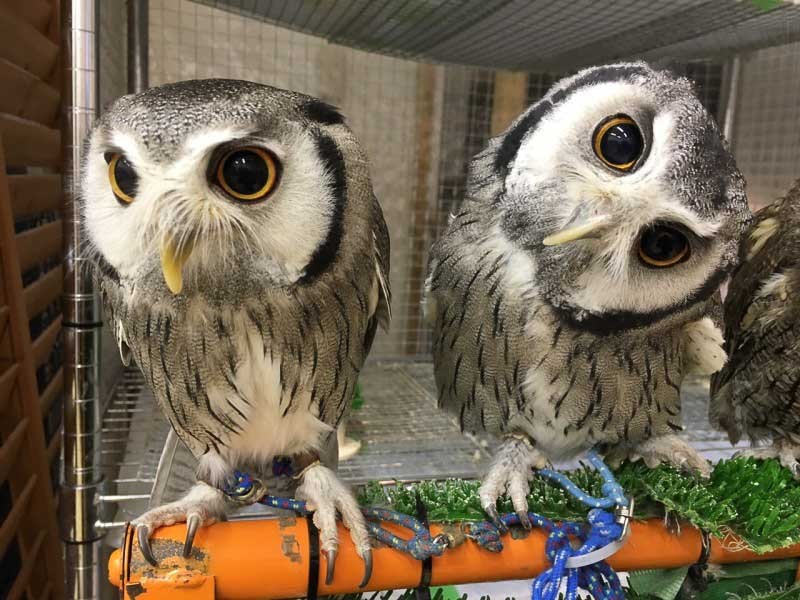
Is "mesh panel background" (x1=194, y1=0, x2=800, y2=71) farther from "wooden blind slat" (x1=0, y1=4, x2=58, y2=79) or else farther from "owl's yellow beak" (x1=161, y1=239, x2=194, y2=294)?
"owl's yellow beak" (x1=161, y1=239, x2=194, y2=294)

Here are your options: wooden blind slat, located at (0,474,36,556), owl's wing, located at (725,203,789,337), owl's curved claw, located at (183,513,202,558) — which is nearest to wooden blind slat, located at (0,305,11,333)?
wooden blind slat, located at (0,474,36,556)

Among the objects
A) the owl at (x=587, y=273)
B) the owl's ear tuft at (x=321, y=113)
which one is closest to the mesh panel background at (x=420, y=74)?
the owl at (x=587, y=273)

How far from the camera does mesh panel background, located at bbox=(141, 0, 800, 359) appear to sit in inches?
44.8

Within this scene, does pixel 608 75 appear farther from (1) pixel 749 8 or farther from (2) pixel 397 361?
(2) pixel 397 361

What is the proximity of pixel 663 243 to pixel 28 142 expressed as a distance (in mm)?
1188

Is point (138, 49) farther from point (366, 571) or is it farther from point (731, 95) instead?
point (731, 95)

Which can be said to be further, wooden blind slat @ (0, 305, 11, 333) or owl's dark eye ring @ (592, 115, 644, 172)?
wooden blind slat @ (0, 305, 11, 333)

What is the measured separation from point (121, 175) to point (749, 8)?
106 cm

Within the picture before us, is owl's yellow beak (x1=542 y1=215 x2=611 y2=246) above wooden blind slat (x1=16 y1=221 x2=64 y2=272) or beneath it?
above

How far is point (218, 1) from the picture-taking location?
1186 mm

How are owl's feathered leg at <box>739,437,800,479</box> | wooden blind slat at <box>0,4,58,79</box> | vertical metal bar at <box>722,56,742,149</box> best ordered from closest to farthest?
owl's feathered leg at <box>739,437,800,479</box> < wooden blind slat at <box>0,4,58,79</box> < vertical metal bar at <box>722,56,742,149</box>

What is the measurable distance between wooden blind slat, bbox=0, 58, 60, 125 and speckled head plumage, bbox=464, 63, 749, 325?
95 cm

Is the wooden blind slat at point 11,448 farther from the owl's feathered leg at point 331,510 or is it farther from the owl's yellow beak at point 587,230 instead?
the owl's yellow beak at point 587,230

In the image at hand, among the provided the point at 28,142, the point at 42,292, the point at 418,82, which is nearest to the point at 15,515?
the point at 42,292
